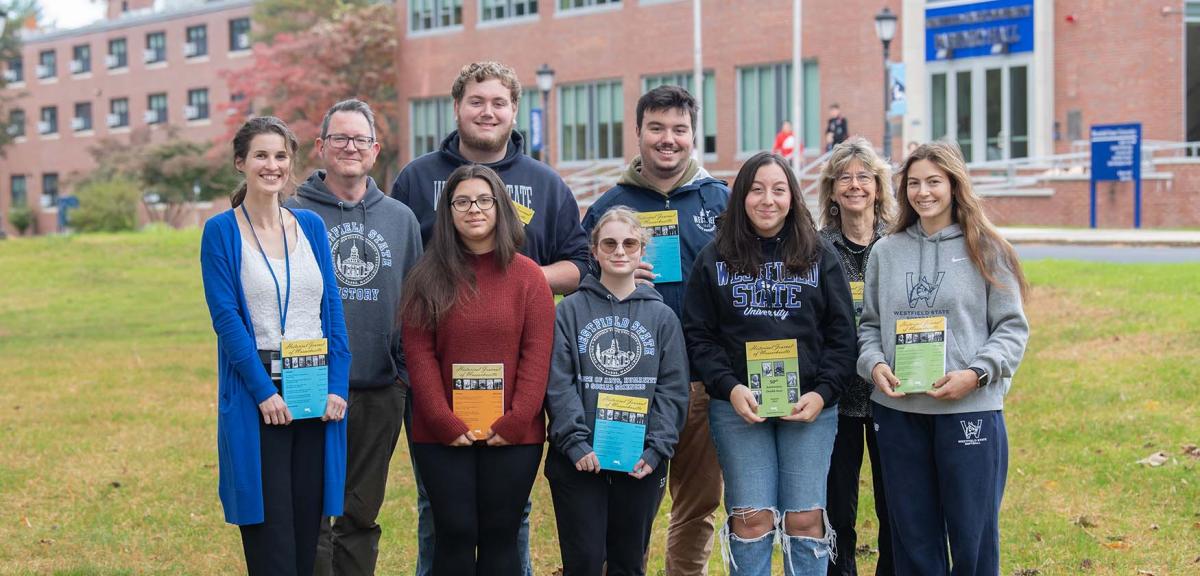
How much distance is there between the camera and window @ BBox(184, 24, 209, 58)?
63250mm

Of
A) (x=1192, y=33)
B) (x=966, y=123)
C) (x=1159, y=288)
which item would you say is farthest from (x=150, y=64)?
(x=1159, y=288)

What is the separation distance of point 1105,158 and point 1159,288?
1528 centimetres

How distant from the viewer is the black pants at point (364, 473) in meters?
5.17

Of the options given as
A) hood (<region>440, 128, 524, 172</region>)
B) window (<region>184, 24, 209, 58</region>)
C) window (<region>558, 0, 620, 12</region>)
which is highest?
window (<region>184, 24, 209, 58</region>)

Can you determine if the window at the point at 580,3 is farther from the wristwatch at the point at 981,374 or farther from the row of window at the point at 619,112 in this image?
the wristwatch at the point at 981,374

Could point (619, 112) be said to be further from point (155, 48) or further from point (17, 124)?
point (17, 124)

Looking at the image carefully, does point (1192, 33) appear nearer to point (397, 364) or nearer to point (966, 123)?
point (966, 123)

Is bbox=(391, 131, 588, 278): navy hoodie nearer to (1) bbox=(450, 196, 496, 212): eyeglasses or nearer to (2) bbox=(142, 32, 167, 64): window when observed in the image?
(1) bbox=(450, 196, 496, 212): eyeglasses

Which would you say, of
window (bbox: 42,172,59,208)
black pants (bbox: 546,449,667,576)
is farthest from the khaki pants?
window (bbox: 42,172,59,208)

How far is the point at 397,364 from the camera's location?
522cm

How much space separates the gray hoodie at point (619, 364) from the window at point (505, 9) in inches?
1601

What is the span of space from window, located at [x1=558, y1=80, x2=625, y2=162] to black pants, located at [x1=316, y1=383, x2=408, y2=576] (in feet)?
121

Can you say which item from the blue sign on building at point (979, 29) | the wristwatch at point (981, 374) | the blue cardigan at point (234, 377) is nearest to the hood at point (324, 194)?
the blue cardigan at point (234, 377)

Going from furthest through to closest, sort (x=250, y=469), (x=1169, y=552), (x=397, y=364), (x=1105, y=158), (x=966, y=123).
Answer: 1. (x=966, y=123)
2. (x=1105, y=158)
3. (x=1169, y=552)
4. (x=397, y=364)
5. (x=250, y=469)
